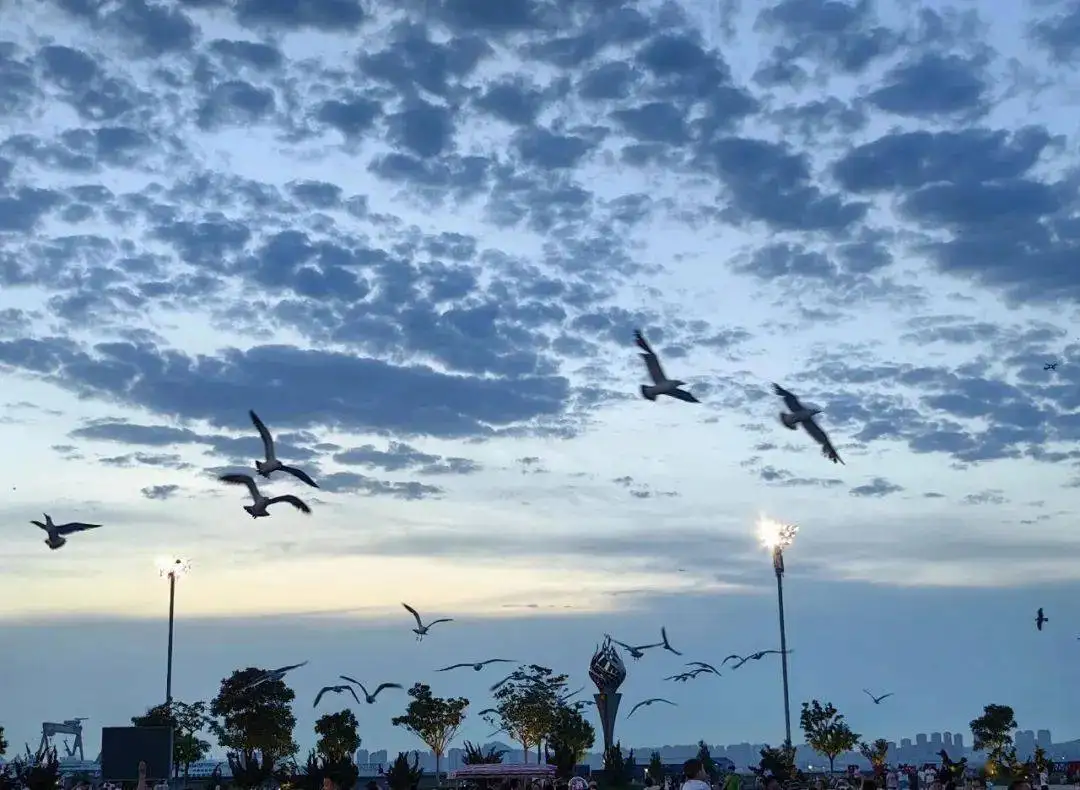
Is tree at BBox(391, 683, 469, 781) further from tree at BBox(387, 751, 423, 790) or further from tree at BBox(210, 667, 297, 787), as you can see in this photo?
tree at BBox(387, 751, 423, 790)

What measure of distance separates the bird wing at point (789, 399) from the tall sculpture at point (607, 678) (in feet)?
218

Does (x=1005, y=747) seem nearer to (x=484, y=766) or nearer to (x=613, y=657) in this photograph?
(x=613, y=657)

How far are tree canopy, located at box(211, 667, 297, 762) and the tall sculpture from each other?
2262 centimetres

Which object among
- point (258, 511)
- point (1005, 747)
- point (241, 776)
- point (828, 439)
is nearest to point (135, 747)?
point (241, 776)

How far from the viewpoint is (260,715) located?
92.4 m

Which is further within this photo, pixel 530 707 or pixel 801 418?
pixel 530 707

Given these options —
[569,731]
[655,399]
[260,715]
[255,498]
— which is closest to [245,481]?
[255,498]

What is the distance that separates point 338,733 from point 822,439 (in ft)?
244

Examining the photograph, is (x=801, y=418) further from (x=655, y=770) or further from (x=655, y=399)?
(x=655, y=770)

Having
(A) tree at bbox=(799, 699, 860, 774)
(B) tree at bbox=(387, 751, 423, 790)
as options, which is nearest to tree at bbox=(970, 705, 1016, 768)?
(A) tree at bbox=(799, 699, 860, 774)

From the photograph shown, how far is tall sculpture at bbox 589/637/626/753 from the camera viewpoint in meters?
96.3

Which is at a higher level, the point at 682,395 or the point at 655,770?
the point at 682,395

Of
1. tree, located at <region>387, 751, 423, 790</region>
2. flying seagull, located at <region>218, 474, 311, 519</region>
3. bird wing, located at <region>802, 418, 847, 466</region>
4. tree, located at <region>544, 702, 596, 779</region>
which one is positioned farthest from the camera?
tree, located at <region>544, 702, 596, 779</region>

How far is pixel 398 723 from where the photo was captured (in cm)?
10694
